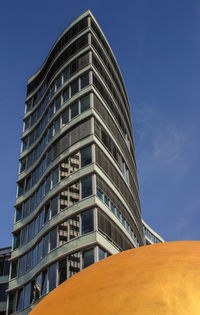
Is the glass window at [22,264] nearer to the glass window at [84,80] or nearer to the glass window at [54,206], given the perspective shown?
the glass window at [54,206]

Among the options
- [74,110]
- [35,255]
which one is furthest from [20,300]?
[74,110]

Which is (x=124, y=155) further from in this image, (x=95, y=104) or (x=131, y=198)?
(x=95, y=104)

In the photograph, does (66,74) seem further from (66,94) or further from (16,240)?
(16,240)

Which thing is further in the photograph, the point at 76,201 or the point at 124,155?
the point at 124,155

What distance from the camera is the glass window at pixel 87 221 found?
905 inches

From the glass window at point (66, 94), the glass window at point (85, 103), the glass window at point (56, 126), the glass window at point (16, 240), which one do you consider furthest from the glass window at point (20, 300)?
the glass window at point (66, 94)

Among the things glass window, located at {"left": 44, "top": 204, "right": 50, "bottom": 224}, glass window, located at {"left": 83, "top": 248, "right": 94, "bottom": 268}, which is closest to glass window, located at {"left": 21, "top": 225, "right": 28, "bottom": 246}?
glass window, located at {"left": 44, "top": 204, "right": 50, "bottom": 224}

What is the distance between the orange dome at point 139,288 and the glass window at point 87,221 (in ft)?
63.9

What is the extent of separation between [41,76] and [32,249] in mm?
20550

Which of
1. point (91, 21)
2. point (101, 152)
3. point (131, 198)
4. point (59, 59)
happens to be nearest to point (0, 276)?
point (131, 198)

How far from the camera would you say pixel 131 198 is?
33625 millimetres

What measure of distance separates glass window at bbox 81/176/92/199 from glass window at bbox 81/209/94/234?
51.1 inches

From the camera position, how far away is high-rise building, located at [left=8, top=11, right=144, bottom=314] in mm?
23812

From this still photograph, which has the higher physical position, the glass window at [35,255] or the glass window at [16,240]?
the glass window at [16,240]
